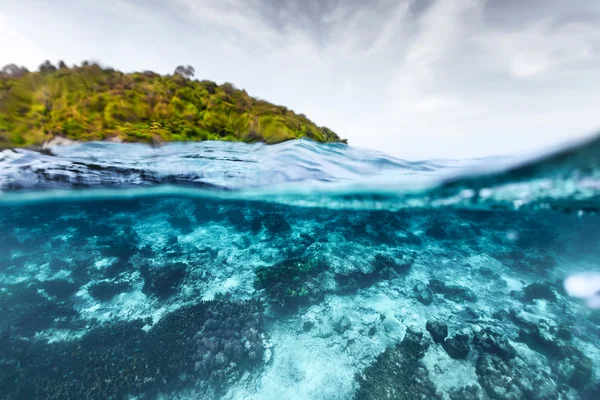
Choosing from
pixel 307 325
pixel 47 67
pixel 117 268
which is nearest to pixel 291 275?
pixel 307 325

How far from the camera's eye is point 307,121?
49.3 ft

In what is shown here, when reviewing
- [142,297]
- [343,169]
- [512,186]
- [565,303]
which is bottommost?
[565,303]

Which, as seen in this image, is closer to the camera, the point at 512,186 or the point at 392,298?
the point at 392,298

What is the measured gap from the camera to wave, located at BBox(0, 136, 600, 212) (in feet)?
32.3

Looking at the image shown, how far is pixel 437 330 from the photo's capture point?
291 inches

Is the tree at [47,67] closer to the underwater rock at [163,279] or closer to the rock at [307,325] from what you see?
the underwater rock at [163,279]

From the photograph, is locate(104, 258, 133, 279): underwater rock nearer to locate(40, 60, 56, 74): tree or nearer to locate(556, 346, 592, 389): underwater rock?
locate(40, 60, 56, 74): tree

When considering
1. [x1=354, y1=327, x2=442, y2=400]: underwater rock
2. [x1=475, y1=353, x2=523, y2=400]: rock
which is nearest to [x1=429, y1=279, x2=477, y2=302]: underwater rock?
[x1=475, y1=353, x2=523, y2=400]: rock

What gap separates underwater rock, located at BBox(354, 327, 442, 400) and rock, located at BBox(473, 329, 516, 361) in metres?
1.71

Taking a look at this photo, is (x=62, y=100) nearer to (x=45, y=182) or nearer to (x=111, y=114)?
(x=111, y=114)

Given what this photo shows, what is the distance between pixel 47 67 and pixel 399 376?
22045 millimetres

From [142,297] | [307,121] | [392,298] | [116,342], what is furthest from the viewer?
[307,121]

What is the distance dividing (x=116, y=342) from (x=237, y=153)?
28.2 feet

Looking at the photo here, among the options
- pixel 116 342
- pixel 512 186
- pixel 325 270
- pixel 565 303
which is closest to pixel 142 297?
pixel 116 342
